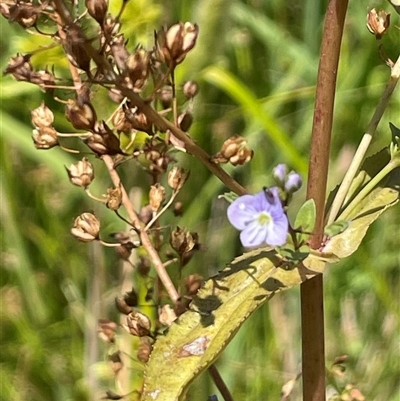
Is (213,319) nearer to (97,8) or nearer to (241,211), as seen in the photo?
(241,211)

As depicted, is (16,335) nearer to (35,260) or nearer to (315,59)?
(35,260)

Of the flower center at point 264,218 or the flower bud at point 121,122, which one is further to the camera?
the flower bud at point 121,122

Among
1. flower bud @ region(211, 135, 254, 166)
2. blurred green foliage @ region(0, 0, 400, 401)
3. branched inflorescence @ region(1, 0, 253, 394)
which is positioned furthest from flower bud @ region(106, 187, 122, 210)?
blurred green foliage @ region(0, 0, 400, 401)

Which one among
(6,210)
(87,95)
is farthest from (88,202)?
(87,95)

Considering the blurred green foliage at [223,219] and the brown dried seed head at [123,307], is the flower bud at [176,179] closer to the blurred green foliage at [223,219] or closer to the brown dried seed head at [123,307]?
the brown dried seed head at [123,307]

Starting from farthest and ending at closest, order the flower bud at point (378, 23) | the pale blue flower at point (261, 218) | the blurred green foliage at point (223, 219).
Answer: the blurred green foliage at point (223, 219)
the flower bud at point (378, 23)
the pale blue flower at point (261, 218)

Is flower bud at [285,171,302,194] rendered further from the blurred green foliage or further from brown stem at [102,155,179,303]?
the blurred green foliage

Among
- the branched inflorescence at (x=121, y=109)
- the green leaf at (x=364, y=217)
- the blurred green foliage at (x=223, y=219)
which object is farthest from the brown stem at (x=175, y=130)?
the blurred green foliage at (x=223, y=219)
